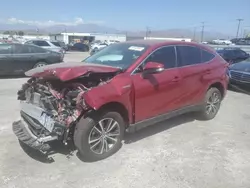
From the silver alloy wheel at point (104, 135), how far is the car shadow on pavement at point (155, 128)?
25.0 inches

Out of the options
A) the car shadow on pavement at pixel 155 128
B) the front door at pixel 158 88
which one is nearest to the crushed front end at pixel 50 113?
the front door at pixel 158 88

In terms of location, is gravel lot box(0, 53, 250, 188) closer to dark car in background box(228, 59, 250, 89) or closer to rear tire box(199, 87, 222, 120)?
rear tire box(199, 87, 222, 120)

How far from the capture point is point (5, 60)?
11359mm

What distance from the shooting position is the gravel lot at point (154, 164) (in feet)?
11.9

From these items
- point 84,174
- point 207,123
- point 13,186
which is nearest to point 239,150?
point 207,123

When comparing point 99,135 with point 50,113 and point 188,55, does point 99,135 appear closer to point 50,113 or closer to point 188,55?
point 50,113

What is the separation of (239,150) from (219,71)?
2.11 m

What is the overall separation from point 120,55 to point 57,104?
1.59 meters

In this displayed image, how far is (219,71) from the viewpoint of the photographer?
6285 mm

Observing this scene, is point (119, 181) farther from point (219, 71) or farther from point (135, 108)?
point (219, 71)

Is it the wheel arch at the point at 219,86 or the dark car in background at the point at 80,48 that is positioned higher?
the wheel arch at the point at 219,86

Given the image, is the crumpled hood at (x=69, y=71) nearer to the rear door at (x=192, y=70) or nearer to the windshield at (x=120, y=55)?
the windshield at (x=120, y=55)

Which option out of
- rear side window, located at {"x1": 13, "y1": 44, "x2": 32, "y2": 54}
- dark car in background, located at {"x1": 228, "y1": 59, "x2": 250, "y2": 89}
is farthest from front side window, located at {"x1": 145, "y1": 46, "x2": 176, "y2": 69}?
rear side window, located at {"x1": 13, "y1": 44, "x2": 32, "y2": 54}

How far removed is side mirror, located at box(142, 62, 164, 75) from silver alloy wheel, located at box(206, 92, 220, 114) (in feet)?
7.03
